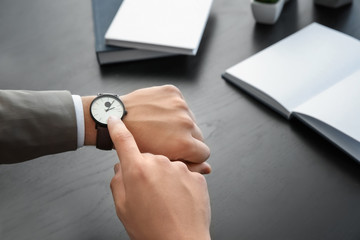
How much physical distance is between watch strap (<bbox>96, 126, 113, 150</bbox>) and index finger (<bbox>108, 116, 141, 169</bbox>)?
86mm

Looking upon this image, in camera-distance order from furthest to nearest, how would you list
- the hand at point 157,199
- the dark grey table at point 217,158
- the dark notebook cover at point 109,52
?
the dark notebook cover at point 109,52 < the dark grey table at point 217,158 < the hand at point 157,199

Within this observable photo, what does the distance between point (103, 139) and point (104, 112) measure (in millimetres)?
55

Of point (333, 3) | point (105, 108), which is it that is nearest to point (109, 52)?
point (105, 108)

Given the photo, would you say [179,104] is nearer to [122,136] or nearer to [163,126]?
[163,126]

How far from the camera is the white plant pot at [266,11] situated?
1.18 metres

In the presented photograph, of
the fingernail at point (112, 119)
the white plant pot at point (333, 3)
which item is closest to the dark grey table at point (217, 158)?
the white plant pot at point (333, 3)

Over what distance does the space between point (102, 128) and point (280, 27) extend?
61 centimetres

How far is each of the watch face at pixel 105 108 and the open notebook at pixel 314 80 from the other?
299 millimetres

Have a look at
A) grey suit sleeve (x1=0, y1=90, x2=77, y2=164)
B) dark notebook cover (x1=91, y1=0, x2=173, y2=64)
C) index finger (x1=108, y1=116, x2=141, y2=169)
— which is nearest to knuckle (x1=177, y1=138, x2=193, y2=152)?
index finger (x1=108, y1=116, x2=141, y2=169)

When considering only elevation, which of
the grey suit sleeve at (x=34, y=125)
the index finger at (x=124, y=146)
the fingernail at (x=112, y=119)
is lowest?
the grey suit sleeve at (x=34, y=125)

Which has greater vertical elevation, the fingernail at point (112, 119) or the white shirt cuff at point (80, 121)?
the fingernail at point (112, 119)

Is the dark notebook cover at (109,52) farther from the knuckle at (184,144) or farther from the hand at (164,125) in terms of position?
the knuckle at (184,144)

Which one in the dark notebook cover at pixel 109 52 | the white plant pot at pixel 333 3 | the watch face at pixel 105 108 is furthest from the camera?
the white plant pot at pixel 333 3

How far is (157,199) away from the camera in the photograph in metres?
0.69
